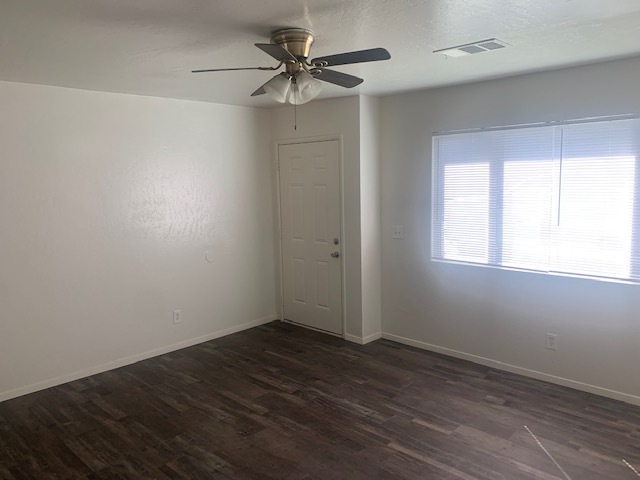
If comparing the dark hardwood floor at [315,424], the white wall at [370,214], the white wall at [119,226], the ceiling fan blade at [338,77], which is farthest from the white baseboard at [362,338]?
the ceiling fan blade at [338,77]

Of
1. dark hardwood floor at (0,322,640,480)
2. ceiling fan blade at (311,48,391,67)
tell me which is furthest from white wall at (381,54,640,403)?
ceiling fan blade at (311,48,391,67)

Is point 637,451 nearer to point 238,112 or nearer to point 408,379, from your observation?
point 408,379

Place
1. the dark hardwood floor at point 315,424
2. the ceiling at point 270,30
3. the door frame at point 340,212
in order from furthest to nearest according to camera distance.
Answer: the door frame at point 340,212 < the dark hardwood floor at point 315,424 < the ceiling at point 270,30

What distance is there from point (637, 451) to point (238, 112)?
443 centimetres

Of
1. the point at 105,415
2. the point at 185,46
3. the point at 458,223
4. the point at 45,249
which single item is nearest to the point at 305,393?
the point at 105,415

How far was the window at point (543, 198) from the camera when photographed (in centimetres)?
345

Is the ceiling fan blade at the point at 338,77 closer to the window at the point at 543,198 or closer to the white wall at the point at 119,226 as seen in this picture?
the window at the point at 543,198

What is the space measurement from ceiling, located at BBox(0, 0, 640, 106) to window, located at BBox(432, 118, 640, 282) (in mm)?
563

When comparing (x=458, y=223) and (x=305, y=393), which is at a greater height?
(x=458, y=223)

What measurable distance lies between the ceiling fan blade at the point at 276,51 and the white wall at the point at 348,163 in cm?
Result: 219

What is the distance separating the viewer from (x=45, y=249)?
3918 millimetres

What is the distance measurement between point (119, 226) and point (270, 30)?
8.27 feet

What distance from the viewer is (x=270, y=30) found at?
257 centimetres

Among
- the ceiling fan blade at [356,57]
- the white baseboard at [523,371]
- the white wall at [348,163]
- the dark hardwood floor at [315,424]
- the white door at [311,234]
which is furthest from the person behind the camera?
the white door at [311,234]
